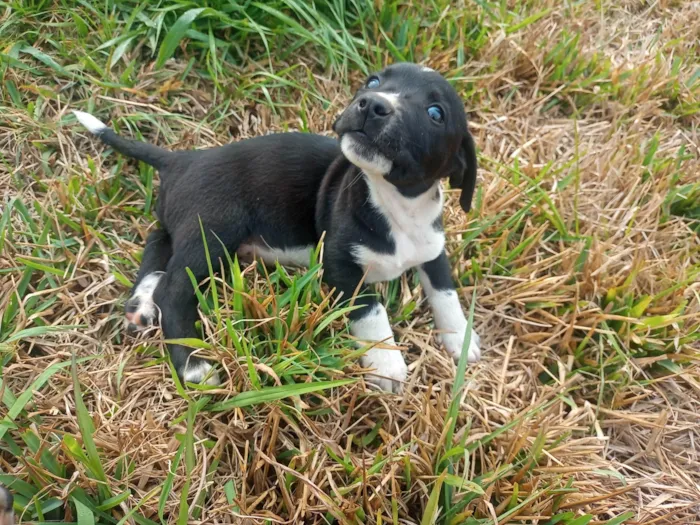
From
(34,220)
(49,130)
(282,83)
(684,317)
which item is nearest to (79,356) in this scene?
(34,220)

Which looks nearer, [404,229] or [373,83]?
[373,83]

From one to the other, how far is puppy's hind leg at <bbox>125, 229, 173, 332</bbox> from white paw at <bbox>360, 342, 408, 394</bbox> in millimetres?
1095

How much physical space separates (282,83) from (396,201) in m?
1.60

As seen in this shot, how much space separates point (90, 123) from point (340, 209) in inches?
65.7

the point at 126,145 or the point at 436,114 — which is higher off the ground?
the point at 436,114

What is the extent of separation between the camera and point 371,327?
2.65 metres

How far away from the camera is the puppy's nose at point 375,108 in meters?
2.16

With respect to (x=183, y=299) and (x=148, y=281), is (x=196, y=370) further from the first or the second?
(x=148, y=281)

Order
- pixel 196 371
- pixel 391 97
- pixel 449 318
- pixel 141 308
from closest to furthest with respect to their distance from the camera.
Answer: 1. pixel 391 97
2. pixel 196 371
3. pixel 141 308
4. pixel 449 318

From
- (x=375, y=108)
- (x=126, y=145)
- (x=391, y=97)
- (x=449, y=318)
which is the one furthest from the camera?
(x=126, y=145)

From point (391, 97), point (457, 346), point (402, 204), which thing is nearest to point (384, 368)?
point (457, 346)

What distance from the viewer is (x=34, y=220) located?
3119 millimetres

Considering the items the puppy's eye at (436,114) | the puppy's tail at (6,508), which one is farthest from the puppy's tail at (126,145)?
the puppy's tail at (6,508)

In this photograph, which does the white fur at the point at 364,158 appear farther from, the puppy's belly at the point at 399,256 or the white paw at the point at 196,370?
the white paw at the point at 196,370
